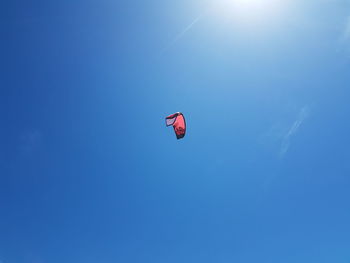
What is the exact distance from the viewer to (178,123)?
31.5 metres

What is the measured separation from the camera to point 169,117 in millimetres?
32250

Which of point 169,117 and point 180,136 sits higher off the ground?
point 169,117

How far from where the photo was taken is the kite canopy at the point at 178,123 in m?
31.0

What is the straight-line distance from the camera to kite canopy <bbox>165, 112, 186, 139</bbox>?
31.0 m

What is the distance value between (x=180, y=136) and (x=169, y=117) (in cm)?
231

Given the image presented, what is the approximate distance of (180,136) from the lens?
3091 cm
